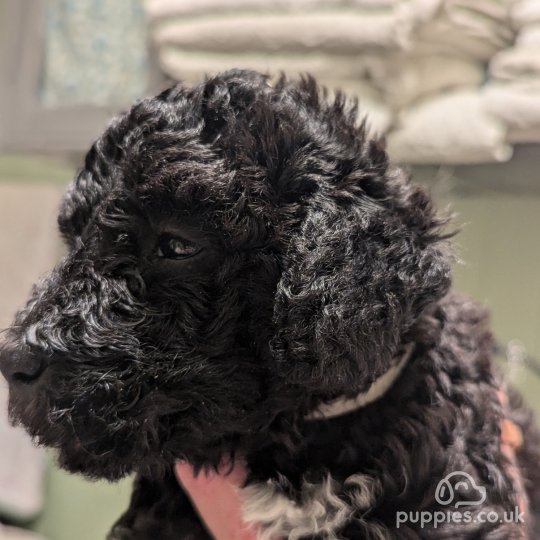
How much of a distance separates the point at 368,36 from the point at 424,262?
0.99 m

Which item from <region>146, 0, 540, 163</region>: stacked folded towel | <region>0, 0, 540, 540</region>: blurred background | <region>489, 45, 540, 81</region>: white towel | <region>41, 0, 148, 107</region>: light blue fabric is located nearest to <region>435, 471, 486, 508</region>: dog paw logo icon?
<region>0, 0, 540, 540</region>: blurred background

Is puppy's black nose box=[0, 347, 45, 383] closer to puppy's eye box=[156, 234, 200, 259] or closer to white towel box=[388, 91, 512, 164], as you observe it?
puppy's eye box=[156, 234, 200, 259]

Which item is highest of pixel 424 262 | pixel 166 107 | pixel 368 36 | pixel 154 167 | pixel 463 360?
pixel 368 36

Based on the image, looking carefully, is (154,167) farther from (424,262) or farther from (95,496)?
(95,496)

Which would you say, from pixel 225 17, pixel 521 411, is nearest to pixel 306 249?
pixel 521 411

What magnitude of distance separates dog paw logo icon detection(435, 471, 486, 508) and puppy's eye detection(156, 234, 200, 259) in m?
0.59

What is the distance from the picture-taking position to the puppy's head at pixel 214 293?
93 cm

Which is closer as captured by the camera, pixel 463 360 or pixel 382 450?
pixel 382 450

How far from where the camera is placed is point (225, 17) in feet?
6.43

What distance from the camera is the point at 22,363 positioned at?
927mm

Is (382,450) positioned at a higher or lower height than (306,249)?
lower

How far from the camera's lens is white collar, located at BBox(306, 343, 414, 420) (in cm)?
107

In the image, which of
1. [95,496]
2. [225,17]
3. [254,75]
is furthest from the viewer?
[95,496]

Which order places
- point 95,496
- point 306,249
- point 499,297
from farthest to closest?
1. point 95,496
2. point 499,297
3. point 306,249
